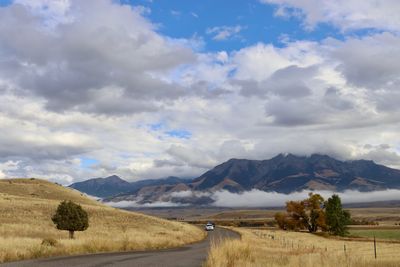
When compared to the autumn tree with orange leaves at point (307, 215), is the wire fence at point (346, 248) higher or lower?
lower

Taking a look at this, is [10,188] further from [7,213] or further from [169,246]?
[169,246]

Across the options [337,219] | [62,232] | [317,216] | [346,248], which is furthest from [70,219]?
[317,216]

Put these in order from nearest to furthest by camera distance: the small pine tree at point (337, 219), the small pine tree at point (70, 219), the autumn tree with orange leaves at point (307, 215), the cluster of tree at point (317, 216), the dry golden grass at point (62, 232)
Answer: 1. the dry golden grass at point (62, 232)
2. the small pine tree at point (70, 219)
3. the small pine tree at point (337, 219)
4. the cluster of tree at point (317, 216)
5. the autumn tree with orange leaves at point (307, 215)

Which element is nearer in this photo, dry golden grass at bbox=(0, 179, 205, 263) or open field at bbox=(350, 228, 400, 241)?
dry golden grass at bbox=(0, 179, 205, 263)

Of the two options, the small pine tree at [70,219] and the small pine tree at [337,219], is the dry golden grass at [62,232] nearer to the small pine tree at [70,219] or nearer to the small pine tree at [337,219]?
the small pine tree at [70,219]

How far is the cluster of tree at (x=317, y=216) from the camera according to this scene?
10888 centimetres

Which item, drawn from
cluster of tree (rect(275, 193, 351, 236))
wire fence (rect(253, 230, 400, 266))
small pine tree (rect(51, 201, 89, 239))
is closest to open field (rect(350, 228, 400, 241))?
cluster of tree (rect(275, 193, 351, 236))

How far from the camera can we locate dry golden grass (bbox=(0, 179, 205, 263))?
1311 inches

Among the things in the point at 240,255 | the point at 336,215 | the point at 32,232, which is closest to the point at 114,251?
the point at 240,255

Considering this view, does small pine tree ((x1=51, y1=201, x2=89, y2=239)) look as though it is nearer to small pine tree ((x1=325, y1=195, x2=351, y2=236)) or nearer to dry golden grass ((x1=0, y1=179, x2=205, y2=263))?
dry golden grass ((x1=0, y1=179, x2=205, y2=263))

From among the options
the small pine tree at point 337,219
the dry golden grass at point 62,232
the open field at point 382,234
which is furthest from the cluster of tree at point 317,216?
the dry golden grass at point 62,232

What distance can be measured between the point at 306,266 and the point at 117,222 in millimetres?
71249

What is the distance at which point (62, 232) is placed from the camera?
6175cm

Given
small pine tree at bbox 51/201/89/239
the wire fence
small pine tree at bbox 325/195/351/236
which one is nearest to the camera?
the wire fence
